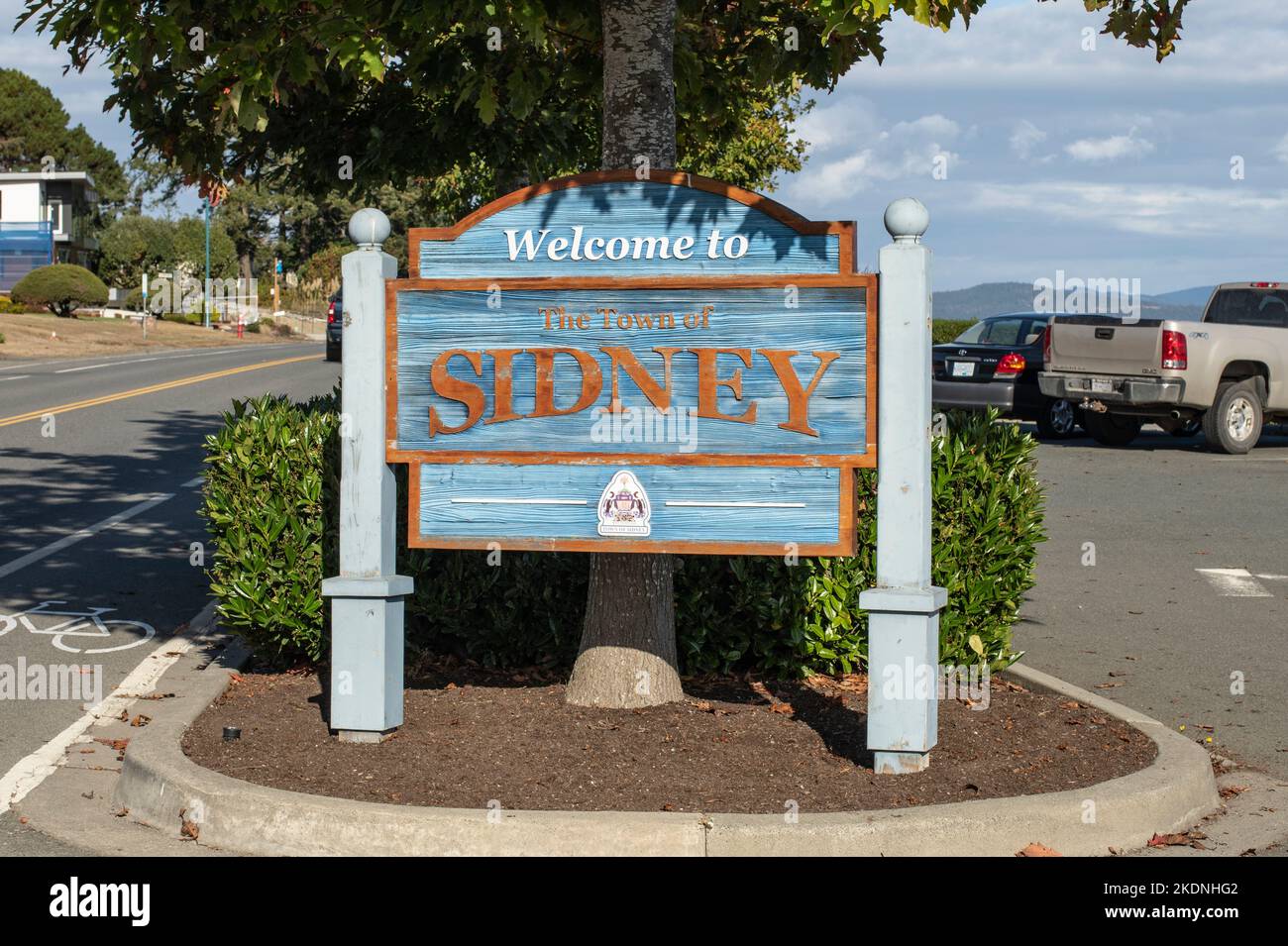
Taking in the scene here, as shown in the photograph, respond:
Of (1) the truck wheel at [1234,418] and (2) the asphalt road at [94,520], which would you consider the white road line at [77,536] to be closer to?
(2) the asphalt road at [94,520]

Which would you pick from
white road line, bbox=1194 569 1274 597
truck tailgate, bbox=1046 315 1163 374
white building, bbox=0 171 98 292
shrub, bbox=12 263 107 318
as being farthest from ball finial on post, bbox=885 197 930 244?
white building, bbox=0 171 98 292

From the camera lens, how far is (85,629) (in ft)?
29.2

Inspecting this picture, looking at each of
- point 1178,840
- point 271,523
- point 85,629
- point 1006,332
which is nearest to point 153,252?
point 1006,332

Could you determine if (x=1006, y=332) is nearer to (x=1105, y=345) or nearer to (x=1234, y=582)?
(x=1105, y=345)

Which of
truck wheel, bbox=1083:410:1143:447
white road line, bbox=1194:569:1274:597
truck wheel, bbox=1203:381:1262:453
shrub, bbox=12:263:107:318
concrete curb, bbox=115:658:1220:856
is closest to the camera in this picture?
concrete curb, bbox=115:658:1220:856

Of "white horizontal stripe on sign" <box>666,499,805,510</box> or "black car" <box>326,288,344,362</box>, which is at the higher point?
"black car" <box>326,288,344,362</box>

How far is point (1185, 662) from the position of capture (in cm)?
837

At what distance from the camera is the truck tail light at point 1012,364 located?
20.9 metres

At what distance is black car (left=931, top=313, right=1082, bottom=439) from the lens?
68.8 feet

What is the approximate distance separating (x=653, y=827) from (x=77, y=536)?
837cm

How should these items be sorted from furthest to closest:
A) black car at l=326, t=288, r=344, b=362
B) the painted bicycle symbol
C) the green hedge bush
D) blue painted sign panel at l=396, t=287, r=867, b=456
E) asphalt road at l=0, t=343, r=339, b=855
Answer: black car at l=326, t=288, r=344, b=362, the painted bicycle symbol, asphalt road at l=0, t=343, r=339, b=855, the green hedge bush, blue painted sign panel at l=396, t=287, r=867, b=456

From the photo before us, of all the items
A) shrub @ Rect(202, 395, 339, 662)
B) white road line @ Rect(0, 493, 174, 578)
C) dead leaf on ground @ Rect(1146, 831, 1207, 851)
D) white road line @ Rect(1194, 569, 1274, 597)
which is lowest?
dead leaf on ground @ Rect(1146, 831, 1207, 851)

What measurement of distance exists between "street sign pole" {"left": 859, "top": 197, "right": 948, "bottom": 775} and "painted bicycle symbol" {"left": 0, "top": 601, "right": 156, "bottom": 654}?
4.62 meters

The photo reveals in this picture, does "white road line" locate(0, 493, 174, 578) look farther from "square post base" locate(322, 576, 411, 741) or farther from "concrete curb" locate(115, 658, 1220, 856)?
"concrete curb" locate(115, 658, 1220, 856)
